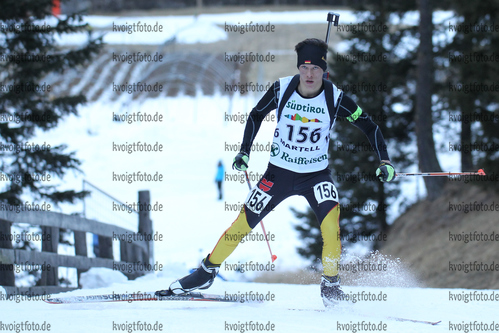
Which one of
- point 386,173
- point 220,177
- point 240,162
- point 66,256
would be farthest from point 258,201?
point 220,177

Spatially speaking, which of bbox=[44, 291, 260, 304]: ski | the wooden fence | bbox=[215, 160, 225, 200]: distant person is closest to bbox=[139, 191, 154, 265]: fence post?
the wooden fence

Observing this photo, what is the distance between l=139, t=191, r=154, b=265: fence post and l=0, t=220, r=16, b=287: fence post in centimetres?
317

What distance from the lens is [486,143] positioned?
47.0ft

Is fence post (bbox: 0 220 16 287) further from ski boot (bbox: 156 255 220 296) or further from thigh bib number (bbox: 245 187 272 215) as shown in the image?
thigh bib number (bbox: 245 187 272 215)

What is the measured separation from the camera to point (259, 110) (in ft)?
18.0

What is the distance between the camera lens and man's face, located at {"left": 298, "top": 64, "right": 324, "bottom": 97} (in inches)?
203

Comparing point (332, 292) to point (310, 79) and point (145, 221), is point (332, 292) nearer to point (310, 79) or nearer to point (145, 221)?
point (310, 79)

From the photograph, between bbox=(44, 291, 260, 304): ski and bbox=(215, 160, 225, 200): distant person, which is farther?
bbox=(215, 160, 225, 200): distant person

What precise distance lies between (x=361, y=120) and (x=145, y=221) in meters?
5.10

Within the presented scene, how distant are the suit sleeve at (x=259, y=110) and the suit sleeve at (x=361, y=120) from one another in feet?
1.97

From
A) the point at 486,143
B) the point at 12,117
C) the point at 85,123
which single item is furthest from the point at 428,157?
the point at 85,123

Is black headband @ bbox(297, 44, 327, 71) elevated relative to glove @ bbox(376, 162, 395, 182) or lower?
elevated

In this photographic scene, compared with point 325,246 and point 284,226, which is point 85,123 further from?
point 325,246

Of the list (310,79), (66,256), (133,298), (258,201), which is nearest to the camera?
(310,79)
